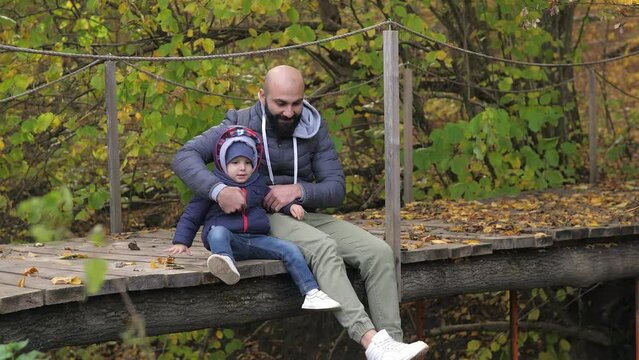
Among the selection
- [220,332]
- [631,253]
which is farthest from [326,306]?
[220,332]

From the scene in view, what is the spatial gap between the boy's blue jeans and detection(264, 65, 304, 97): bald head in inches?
26.6

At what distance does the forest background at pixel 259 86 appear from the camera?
852cm

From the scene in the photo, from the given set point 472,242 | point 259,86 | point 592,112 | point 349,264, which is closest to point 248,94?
point 259,86

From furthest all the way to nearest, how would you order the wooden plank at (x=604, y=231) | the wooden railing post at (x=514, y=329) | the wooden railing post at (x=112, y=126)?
1. the wooden railing post at (x=514, y=329)
2. the wooden plank at (x=604, y=231)
3. the wooden railing post at (x=112, y=126)

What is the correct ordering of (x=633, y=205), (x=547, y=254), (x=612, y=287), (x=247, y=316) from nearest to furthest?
(x=247, y=316) → (x=547, y=254) → (x=633, y=205) → (x=612, y=287)

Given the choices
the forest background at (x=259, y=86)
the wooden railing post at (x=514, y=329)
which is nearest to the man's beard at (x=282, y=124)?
the forest background at (x=259, y=86)

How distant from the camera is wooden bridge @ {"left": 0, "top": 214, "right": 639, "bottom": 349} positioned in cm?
427

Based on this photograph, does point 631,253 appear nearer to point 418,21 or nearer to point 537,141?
point 418,21

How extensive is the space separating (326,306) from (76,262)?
1208 millimetres

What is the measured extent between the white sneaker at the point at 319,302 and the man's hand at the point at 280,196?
19.9 inches

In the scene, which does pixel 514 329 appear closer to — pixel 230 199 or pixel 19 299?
pixel 230 199

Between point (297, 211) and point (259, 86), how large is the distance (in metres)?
4.03

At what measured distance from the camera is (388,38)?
204 inches

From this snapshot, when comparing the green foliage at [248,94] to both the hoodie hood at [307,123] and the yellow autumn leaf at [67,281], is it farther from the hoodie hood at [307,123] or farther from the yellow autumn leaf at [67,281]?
the yellow autumn leaf at [67,281]
